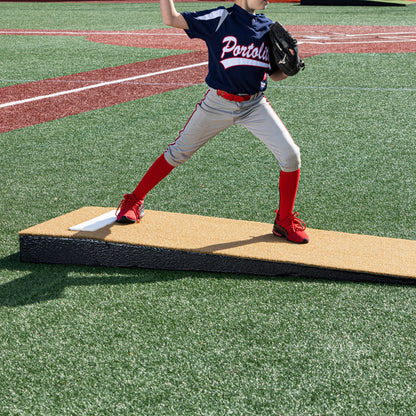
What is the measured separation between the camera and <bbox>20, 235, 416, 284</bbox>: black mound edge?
379 cm

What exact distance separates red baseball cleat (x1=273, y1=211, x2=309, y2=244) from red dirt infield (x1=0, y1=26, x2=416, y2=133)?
4699 millimetres

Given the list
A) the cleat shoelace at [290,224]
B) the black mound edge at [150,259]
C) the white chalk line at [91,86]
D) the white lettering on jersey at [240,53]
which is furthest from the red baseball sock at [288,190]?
the white chalk line at [91,86]

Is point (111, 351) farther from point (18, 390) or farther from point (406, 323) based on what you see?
point (406, 323)

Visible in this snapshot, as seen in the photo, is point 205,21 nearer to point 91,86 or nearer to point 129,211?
point 129,211

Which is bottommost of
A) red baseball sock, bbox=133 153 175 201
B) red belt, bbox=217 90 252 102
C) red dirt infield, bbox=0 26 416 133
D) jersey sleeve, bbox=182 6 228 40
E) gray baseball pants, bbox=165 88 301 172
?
red dirt infield, bbox=0 26 416 133

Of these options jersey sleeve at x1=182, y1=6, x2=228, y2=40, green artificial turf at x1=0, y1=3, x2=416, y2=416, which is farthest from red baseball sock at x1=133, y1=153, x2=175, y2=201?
jersey sleeve at x1=182, y1=6, x2=228, y2=40

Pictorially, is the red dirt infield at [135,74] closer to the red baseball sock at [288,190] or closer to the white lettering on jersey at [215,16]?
the white lettering on jersey at [215,16]

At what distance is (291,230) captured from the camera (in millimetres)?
4145

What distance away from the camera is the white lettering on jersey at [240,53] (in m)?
3.90

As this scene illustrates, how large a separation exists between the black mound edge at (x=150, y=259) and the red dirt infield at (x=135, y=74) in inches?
162

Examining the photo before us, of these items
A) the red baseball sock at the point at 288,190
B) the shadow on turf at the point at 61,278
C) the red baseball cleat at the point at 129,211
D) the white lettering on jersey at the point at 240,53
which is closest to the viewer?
the shadow on turf at the point at 61,278

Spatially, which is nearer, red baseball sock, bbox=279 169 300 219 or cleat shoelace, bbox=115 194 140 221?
red baseball sock, bbox=279 169 300 219

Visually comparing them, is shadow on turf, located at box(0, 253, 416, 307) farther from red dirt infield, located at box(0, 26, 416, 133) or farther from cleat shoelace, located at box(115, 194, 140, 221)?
red dirt infield, located at box(0, 26, 416, 133)

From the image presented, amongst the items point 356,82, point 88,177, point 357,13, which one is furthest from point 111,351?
point 357,13
